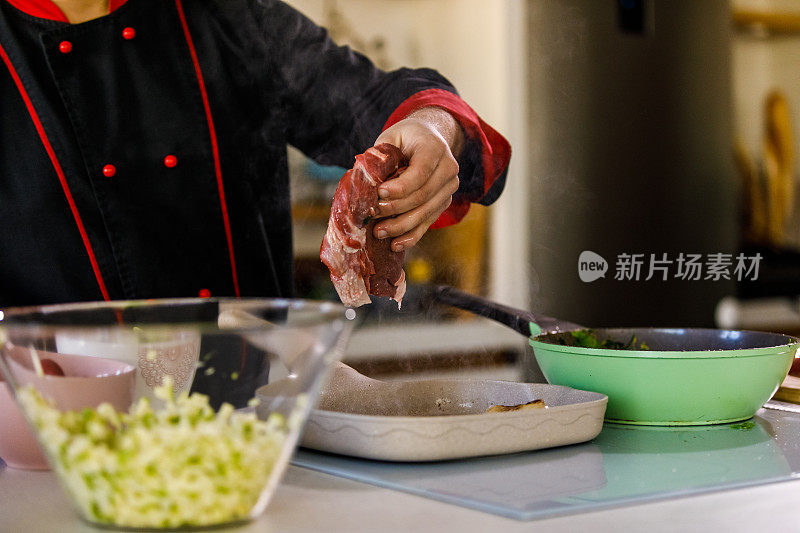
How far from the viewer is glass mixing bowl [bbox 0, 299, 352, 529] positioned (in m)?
0.59

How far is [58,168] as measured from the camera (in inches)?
54.6

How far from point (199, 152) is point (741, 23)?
111 inches

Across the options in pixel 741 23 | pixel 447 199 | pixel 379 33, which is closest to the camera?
pixel 447 199

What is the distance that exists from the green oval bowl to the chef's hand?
233mm

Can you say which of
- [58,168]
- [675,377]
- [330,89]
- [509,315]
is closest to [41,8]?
[58,168]

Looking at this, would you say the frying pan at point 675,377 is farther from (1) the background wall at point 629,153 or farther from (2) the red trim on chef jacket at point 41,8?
(1) the background wall at point 629,153

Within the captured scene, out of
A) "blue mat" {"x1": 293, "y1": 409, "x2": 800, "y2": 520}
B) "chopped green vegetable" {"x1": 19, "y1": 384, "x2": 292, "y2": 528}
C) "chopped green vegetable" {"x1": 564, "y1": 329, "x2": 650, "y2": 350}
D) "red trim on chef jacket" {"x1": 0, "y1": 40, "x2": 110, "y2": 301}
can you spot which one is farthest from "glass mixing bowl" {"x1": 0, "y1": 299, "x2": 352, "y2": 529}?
"red trim on chef jacket" {"x1": 0, "y1": 40, "x2": 110, "y2": 301}

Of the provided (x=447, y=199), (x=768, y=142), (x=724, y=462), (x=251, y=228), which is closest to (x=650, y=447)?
(x=724, y=462)

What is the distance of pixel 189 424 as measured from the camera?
1.96ft

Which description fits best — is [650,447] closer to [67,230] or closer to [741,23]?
[67,230]

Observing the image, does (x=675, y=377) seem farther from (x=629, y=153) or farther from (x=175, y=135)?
(x=629, y=153)

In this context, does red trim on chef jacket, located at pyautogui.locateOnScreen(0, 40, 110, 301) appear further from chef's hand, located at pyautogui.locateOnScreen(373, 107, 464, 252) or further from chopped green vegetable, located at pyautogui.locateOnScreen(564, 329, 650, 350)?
chopped green vegetable, located at pyautogui.locateOnScreen(564, 329, 650, 350)

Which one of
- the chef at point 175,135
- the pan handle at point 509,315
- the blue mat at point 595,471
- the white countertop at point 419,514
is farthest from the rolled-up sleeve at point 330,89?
the white countertop at point 419,514

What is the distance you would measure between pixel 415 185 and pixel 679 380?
14.9 inches
